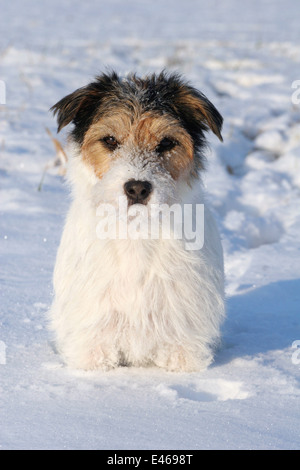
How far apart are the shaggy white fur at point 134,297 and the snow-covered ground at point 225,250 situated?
117mm

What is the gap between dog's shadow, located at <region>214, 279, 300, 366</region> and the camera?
3.90 m

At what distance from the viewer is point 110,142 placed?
3395 mm

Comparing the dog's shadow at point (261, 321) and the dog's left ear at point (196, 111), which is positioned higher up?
the dog's left ear at point (196, 111)

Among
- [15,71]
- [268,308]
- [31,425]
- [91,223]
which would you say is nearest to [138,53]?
[15,71]

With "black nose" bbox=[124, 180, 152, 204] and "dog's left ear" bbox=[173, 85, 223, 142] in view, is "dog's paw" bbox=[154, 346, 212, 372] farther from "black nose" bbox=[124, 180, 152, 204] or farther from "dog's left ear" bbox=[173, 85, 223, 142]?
"dog's left ear" bbox=[173, 85, 223, 142]

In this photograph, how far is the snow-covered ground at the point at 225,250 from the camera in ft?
9.19

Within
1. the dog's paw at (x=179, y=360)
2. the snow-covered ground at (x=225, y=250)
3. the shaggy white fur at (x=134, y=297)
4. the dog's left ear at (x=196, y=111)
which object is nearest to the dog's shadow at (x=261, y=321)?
the snow-covered ground at (x=225, y=250)

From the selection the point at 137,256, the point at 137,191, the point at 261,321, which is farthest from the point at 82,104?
the point at 261,321

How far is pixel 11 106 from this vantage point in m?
7.84

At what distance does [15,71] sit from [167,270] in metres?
6.57

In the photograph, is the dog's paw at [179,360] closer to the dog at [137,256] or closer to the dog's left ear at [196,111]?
the dog at [137,256]

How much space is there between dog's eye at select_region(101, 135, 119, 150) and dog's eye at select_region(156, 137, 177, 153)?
206mm

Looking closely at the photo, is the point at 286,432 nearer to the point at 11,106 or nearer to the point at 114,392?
the point at 114,392

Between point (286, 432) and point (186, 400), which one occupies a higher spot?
point (186, 400)
